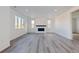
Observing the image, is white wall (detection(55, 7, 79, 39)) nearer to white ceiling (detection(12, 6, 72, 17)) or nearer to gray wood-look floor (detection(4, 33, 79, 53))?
white ceiling (detection(12, 6, 72, 17))

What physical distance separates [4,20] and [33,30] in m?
11.0

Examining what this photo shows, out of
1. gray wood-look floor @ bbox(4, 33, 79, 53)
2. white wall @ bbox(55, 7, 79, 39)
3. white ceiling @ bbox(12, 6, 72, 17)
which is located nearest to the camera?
gray wood-look floor @ bbox(4, 33, 79, 53)

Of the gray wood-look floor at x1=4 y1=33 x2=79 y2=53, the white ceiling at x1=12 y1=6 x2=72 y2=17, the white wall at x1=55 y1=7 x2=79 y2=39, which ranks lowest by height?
the gray wood-look floor at x1=4 y1=33 x2=79 y2=53

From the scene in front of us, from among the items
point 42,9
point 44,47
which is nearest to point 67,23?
point 42,9

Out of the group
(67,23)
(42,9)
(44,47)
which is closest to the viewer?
(44,47)

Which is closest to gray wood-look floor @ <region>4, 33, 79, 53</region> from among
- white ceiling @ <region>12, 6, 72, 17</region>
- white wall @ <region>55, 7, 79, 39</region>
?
white wall @ <region>55, 7, 79, 39</region>

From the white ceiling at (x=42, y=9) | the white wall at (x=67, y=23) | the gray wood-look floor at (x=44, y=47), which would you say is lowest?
the gray wood-look floor at (x=44, y=47)

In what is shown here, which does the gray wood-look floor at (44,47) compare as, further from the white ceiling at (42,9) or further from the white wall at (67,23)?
the white ceiling at (42,9)

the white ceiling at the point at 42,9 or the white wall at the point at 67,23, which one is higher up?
the white ceiling at the point at 42,9

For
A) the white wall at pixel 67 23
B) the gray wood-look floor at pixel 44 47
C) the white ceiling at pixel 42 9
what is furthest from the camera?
the white wall at pixel 67 23

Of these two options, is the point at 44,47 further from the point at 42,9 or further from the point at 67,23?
the point at 67,23

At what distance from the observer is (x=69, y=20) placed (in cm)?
786

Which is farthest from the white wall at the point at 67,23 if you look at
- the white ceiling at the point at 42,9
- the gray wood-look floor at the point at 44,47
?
the gray wood-look floor at the point at 44,47
